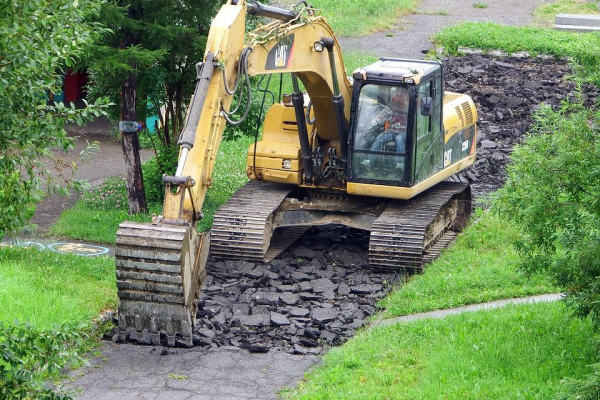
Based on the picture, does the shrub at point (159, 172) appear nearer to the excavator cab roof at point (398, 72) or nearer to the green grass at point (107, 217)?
the green grass at point (107, 217)

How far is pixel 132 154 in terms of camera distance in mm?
15469

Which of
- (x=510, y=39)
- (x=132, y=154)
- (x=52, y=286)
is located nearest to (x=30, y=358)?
(x=52, y=286)

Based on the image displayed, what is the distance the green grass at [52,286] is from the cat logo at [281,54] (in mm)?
3484

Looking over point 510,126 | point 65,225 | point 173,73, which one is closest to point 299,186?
point 173,73

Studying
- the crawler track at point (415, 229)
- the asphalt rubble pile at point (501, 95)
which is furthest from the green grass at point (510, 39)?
the crawler track at point (415, 229)

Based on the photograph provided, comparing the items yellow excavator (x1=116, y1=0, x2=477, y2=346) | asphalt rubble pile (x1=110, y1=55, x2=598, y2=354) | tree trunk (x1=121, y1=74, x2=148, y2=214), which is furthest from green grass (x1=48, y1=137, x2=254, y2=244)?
asphalt rubble pile (x1=110, y1=55, x2=598, y2=354)

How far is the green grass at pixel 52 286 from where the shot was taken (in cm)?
1064

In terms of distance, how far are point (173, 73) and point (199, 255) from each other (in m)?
5.96

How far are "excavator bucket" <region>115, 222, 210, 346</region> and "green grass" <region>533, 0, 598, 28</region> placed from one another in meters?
23.9

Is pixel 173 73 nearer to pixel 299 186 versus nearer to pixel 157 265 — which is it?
pixel 299 186

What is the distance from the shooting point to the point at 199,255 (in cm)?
1016

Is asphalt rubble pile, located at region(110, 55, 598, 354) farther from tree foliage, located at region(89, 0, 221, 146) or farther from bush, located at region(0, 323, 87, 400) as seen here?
bush, located at region(0, 323, 87, 400)

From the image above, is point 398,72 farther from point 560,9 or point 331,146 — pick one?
point 560,9

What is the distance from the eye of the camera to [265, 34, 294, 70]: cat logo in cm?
1183
